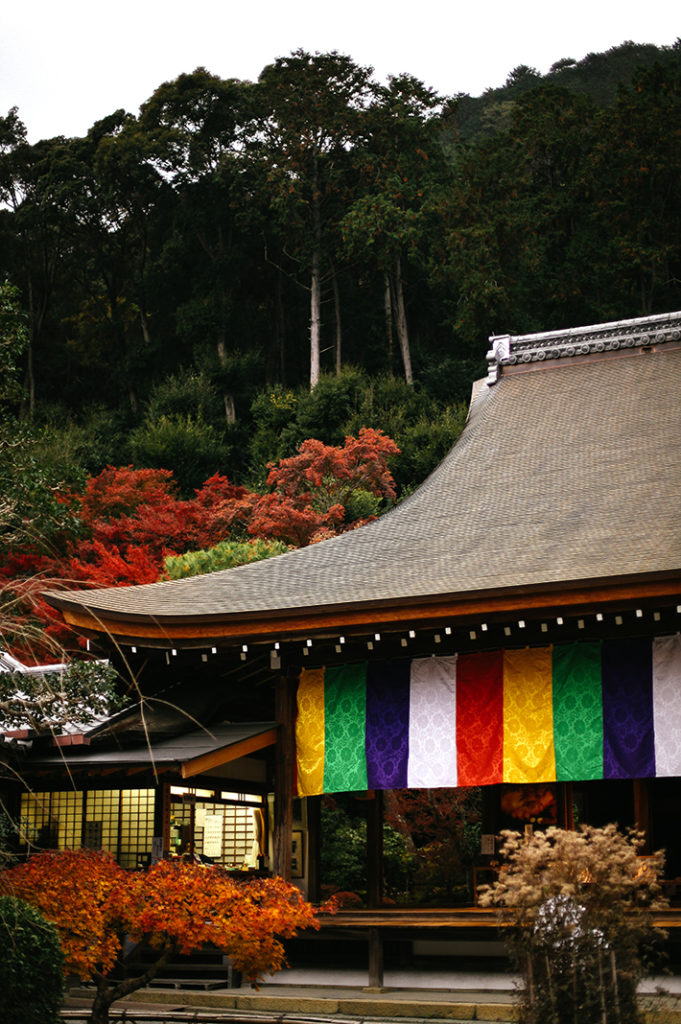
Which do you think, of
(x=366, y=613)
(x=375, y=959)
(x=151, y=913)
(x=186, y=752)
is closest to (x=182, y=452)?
(x=186, y=752)

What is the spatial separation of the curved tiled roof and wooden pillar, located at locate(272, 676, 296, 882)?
1068 mm

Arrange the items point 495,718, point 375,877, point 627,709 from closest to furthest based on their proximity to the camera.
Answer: point 627,709, point 495,718, point 375,877

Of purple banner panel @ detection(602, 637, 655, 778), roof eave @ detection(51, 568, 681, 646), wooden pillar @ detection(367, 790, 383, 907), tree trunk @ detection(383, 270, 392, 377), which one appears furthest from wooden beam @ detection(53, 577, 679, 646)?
tree trunk @ detection(383, 270, 392, 377)

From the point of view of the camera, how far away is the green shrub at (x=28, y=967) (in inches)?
298

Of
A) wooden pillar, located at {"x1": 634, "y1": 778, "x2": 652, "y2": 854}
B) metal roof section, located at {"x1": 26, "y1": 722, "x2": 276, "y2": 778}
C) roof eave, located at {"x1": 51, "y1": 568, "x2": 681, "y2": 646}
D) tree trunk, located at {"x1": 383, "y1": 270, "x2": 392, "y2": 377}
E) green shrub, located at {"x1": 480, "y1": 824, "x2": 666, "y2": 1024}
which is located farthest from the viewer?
tree trunk, located at {"x1": 383, "y1": 270, "x2": 392, "y2": 377}

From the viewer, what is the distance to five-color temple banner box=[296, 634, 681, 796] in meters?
10.3

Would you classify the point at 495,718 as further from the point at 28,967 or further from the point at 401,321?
the point at 401,321

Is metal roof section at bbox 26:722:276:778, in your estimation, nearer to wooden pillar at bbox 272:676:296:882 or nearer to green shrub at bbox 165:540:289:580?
wooden pillar at bbox 272:676:296:882

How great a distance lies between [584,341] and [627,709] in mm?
8355

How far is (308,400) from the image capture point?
3275 centimetres

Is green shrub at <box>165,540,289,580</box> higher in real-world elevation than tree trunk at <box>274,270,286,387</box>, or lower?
lower

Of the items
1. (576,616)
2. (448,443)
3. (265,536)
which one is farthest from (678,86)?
(576,616)

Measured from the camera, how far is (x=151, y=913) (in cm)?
863

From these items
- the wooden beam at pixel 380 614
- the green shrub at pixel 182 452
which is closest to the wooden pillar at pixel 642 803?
the wooden beam at pixel 380 614
